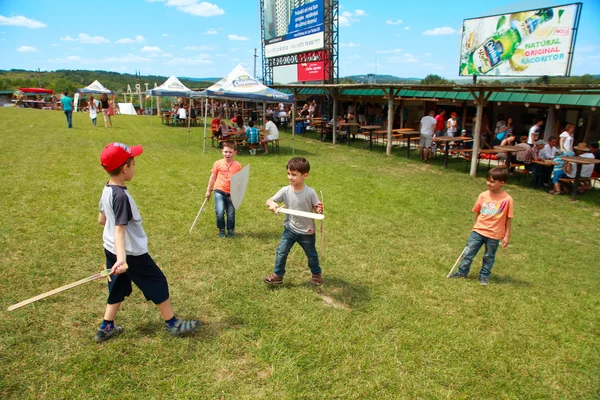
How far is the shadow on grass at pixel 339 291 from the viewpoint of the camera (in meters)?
4.25

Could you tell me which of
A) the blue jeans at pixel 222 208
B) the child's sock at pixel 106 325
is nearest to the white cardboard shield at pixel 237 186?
the blue jeans at pixel 222 208

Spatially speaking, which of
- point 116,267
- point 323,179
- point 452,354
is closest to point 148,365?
point 116,267

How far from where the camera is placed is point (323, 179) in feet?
35.9

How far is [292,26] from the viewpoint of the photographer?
24656 millimetres

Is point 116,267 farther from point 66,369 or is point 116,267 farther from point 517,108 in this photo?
point 517,108

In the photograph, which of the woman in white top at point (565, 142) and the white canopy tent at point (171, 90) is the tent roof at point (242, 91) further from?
the woman in white top at point (565, 142)

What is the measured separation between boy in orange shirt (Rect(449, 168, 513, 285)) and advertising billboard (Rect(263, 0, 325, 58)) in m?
19.1

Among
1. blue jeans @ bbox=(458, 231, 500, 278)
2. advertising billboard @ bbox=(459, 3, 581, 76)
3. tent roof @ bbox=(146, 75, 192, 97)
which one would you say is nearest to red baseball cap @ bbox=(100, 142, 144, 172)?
blue jeans @ bbox=(458, 231, 500, 278)

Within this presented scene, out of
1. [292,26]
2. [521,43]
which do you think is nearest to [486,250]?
[521,43]

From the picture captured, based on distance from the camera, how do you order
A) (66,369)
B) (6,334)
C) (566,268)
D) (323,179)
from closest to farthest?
(66,369), (6,334), (566,268), (323,179)

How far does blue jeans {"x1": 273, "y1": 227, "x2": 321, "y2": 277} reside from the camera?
4172 millimetres

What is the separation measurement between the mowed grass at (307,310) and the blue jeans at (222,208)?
31 centimetres

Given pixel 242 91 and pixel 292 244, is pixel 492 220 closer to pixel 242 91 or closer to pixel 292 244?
pixel 292 244

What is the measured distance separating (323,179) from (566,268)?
6360mm
